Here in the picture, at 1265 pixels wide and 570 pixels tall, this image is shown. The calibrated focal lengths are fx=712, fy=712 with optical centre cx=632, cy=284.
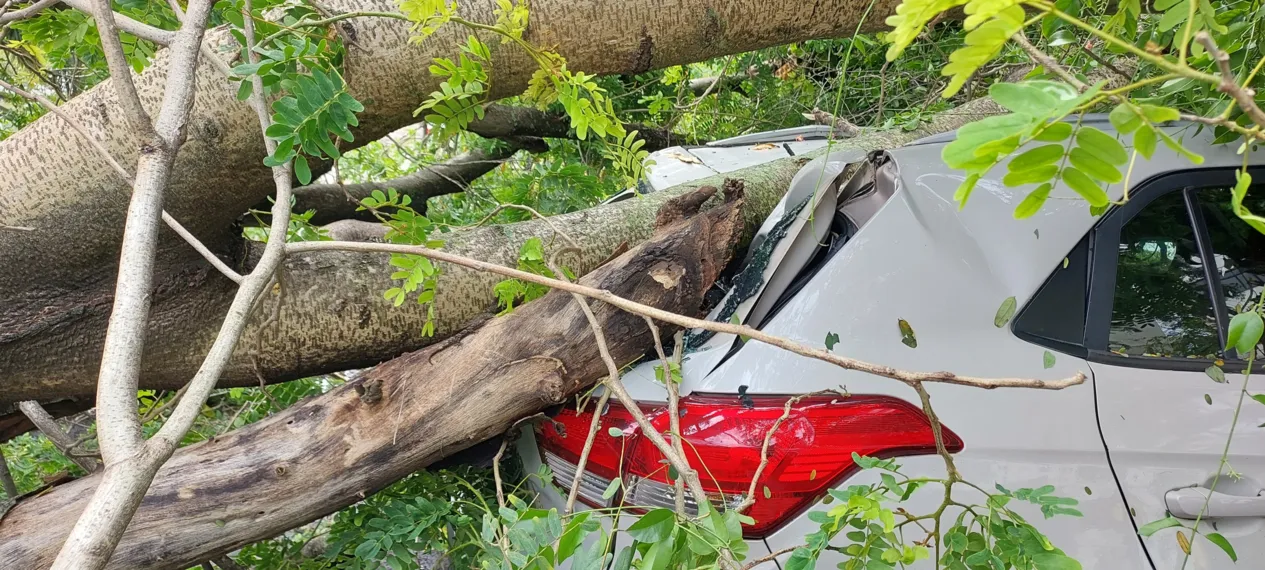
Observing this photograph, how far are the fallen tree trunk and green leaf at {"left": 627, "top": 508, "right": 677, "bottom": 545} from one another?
64 centimetres

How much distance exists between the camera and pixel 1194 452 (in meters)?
1.48

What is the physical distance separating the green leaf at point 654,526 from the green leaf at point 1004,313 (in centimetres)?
86

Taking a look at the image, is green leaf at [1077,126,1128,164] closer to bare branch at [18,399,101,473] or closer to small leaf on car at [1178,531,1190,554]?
small leaf on car at [1178,531,1190,554]

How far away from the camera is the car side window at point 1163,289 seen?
1541 millimetres

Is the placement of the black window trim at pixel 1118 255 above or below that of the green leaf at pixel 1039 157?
below

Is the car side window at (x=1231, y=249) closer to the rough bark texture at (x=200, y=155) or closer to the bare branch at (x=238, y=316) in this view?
the rough bark texture at (x=200, y=155)

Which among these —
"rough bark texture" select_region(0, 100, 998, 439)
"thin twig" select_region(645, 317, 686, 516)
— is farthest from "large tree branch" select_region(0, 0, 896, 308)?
"thin twig" select_region(645, 317, 686, 516)

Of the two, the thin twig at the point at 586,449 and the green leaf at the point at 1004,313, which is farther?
the green leaf at the point at 1004,313

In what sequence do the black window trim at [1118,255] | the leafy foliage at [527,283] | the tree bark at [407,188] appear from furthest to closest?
the tree bark at [407,188] → the leafy foliage at [527,283] → the black window trim at [1118,255]

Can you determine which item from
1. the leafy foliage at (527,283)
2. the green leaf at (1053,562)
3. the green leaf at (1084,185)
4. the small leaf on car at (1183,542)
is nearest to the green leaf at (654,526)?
the green leaf at (1053,562)

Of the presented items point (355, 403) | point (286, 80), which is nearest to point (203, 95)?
point (286, 80)

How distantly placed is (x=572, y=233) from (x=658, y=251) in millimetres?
548

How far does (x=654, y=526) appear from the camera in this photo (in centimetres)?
101

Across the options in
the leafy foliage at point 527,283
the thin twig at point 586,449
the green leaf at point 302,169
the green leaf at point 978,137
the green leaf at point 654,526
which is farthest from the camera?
the leafy foliage at point 527,283
